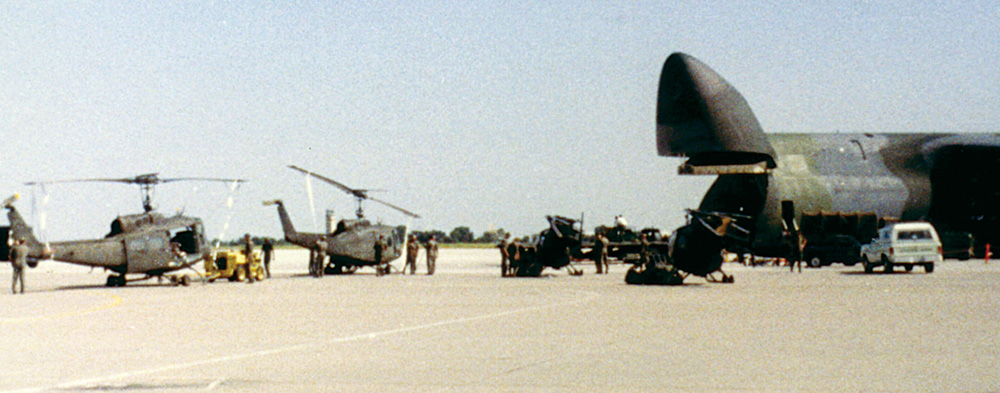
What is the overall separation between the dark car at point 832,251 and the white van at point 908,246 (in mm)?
7236

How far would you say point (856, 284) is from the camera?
25.4m

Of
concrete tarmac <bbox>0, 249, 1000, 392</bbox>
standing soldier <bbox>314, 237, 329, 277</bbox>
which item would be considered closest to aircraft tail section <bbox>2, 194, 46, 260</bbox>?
concrete tarmac <bbox>0, 249, 1000, 392</bbox>

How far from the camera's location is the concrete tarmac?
27.6 feet

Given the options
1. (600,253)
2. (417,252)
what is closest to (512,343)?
(600,253)

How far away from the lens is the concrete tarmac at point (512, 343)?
841cm

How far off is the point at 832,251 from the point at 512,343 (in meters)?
32.7

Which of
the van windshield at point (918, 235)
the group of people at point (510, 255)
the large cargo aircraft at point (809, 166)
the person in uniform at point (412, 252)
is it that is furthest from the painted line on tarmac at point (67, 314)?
the large cargo aircraft at point (809, 166)

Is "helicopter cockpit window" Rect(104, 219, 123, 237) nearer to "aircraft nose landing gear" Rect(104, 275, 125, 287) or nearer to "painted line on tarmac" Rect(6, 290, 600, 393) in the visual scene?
"aircraft nose landing gear" Rect(104, 275, 125, 287)

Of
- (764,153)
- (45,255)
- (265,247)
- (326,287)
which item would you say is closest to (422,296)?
(326,287)

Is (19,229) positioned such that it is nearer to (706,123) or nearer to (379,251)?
(379,251)

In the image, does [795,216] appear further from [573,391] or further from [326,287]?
[573,391]

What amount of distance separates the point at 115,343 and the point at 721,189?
126 feet

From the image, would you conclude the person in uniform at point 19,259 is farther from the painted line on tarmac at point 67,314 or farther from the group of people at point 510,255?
the group of people at point 510,255

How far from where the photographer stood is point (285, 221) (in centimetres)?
3772
